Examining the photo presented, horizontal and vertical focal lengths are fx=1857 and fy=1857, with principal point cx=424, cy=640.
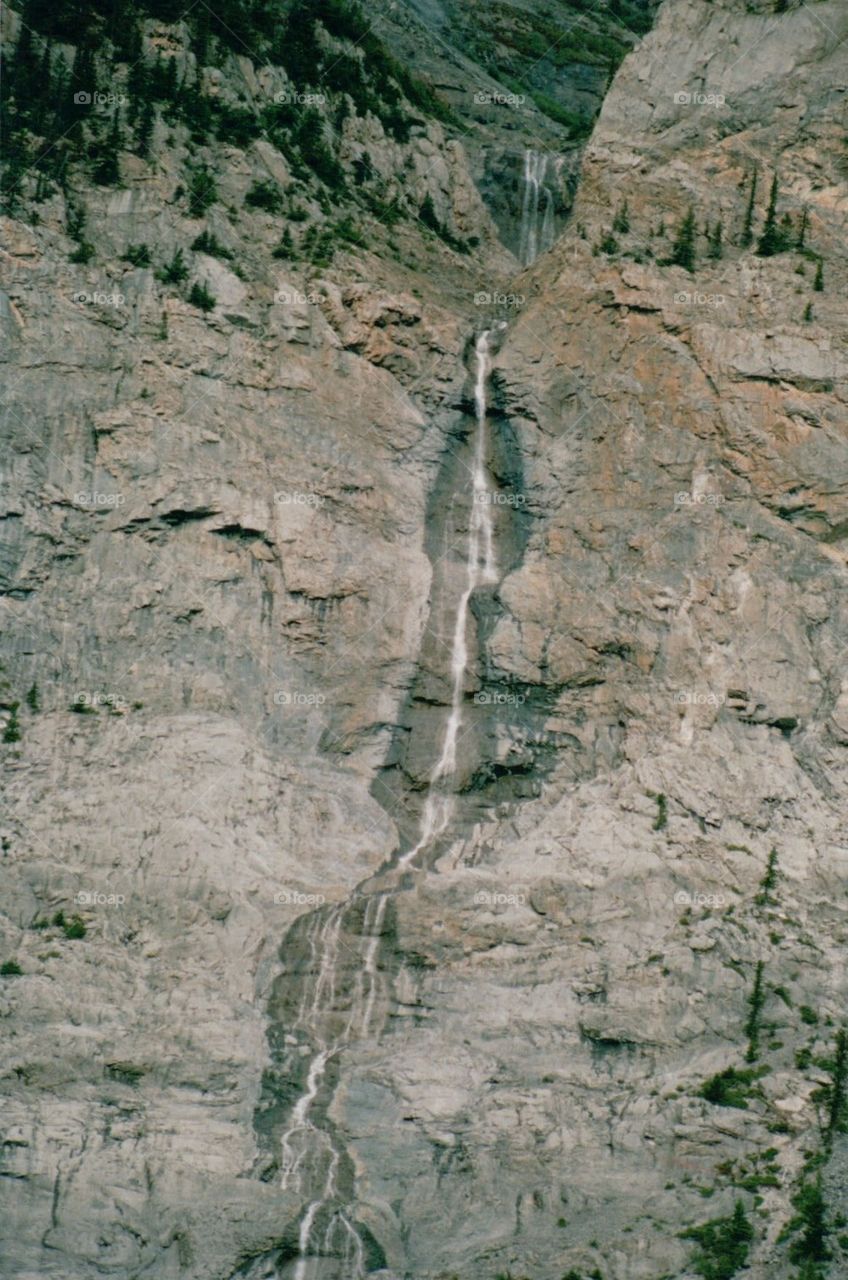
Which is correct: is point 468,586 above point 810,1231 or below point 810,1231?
above

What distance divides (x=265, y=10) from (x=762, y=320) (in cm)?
1962

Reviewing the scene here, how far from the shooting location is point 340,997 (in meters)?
45.8

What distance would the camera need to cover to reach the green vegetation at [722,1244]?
4081 centimetres

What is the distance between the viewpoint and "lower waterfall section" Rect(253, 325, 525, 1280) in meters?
42.6

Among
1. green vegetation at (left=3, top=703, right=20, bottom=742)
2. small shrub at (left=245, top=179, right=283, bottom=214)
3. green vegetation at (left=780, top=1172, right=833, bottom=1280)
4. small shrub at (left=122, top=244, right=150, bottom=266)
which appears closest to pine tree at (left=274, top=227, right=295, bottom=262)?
small shrub at (left=245, top=179, right=283, bottom=214)

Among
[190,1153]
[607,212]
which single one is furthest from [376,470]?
[190,1153]

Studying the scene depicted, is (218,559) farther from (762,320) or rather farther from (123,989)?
(762,320)

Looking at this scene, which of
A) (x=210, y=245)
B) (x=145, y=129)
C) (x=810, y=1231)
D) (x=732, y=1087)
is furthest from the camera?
(x=145, y=129)

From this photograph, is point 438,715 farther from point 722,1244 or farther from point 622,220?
point 722,1244

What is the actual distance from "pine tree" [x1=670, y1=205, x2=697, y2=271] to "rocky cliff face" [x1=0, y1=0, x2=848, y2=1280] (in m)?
0.11

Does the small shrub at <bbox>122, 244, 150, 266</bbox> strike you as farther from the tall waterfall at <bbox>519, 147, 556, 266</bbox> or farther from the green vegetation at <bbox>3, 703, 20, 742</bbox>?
the tall waterfall at <bbox>519, 147, 556, 266</bbox>

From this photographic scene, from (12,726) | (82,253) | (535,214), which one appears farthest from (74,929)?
(535,214)

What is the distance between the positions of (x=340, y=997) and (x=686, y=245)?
926 inches

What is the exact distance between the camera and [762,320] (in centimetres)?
5194
